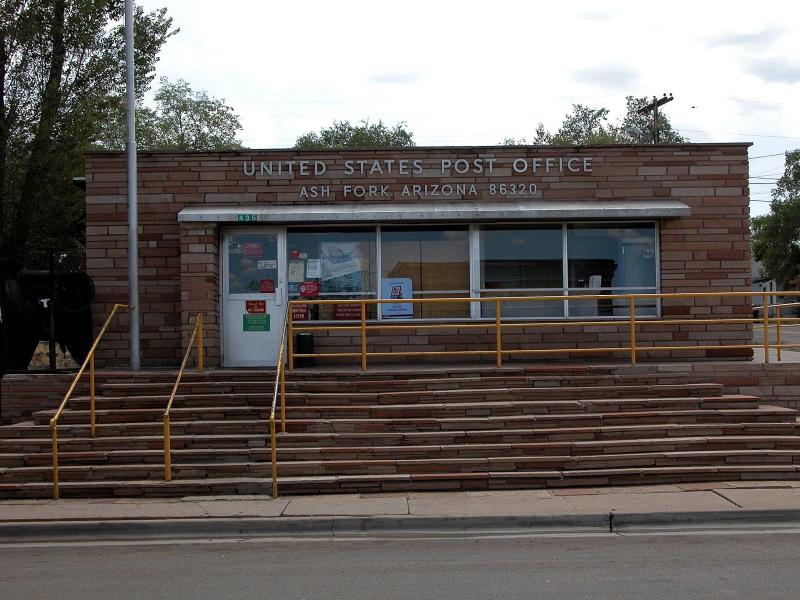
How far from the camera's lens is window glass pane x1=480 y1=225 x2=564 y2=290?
49.1ft

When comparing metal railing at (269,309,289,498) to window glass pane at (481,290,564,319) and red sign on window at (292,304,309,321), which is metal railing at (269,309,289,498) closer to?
red sign on window at (292,304,309,321)

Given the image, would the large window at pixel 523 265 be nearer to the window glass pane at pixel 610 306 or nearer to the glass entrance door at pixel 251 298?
the window glass pane at pixel 610 306

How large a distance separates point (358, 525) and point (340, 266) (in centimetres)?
655

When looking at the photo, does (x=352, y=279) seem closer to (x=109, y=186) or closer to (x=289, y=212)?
(x=289, y=212)

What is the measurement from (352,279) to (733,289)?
6459 mm

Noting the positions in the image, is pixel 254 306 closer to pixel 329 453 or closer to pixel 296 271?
pixel 296 271

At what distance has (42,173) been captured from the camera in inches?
849

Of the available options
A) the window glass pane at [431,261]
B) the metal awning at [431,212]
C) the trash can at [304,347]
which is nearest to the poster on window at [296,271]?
the metal awning at [431,212]

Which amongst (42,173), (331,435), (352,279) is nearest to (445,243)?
(352,279)

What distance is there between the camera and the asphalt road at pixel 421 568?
261 inches

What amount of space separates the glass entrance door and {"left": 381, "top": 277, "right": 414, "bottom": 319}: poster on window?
5.62 feet

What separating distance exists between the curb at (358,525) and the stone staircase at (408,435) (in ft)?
4.27

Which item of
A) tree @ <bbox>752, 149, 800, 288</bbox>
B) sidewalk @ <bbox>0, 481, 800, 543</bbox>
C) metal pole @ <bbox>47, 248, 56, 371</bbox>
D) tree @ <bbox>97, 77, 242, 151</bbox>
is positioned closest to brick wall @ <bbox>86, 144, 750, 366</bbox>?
metal pole @ <bbox>47, 248, 56, 371</bbox>

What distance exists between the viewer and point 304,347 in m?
14.3
